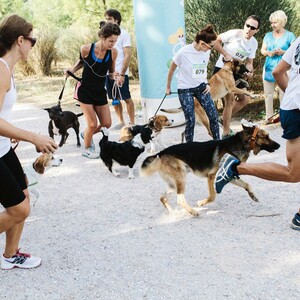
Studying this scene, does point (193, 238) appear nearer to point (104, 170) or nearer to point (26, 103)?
point (104, 170)

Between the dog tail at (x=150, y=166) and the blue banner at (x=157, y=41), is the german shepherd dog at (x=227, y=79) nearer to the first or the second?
the blue banner at (x=157, y=41)

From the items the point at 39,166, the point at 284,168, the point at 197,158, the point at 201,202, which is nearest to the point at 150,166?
the point at 197,158

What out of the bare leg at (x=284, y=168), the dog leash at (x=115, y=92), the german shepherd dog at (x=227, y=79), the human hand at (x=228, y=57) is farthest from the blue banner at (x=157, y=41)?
the bare leg at (x=284, y=168)

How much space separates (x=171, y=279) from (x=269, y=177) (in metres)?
1.29

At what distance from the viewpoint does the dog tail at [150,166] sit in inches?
174

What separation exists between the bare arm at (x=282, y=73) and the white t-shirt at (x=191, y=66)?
7.66 feet

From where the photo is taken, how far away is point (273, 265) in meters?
3.42

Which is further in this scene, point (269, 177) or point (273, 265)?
point (269, 177)

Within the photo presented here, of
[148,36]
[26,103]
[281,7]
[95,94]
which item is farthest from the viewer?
[26,103]

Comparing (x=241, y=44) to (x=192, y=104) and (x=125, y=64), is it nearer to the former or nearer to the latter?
(x=192, y=104)

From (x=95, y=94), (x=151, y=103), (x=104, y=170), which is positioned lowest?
(x=104, y=170)

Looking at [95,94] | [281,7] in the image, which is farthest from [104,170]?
[281,7]

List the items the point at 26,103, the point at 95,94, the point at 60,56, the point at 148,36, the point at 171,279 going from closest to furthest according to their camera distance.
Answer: the point at 171,279 → the point at 95,94 → the point at 148,36 → the point at 26,103 → the point at 60,56

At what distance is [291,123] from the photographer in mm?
3475
